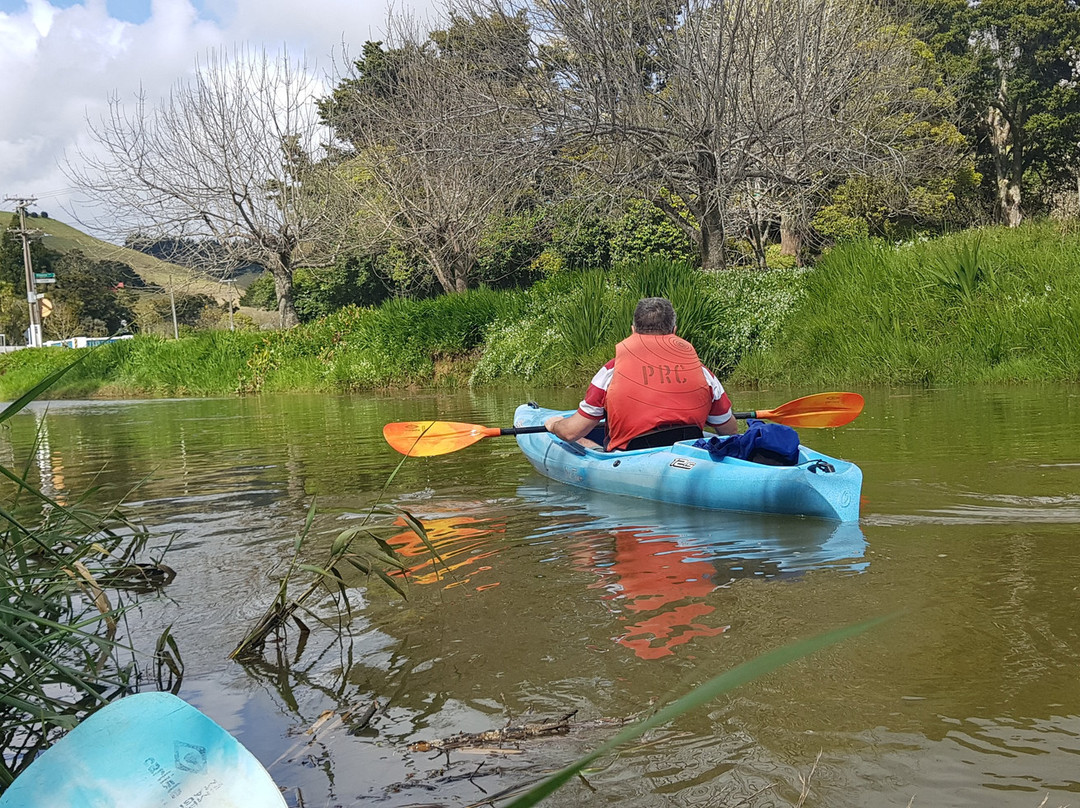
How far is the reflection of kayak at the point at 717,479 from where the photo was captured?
17.4 feet

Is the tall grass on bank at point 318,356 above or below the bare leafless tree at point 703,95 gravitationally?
below

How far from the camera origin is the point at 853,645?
10.9 feet

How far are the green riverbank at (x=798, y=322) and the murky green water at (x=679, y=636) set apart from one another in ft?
17.6

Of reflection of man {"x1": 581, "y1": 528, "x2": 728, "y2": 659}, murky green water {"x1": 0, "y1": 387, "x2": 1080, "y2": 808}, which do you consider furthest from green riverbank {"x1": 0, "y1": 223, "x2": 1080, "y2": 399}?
reflection of man {"x1": 581, "y1": 528, "x2": 728, "y2": 659}

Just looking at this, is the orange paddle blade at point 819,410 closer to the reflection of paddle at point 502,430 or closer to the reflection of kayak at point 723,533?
the reflection of paddle at point 502,430

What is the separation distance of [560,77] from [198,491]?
10575 millimetres

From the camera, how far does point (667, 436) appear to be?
6.59 metres

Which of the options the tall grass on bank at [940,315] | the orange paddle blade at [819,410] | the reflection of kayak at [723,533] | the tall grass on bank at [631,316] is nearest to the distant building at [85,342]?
the reflection of kayak at [723,533]

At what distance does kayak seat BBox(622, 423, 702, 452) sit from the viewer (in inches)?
258

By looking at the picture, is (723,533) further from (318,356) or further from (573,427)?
(318,356)

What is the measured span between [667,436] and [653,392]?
333 millimetres

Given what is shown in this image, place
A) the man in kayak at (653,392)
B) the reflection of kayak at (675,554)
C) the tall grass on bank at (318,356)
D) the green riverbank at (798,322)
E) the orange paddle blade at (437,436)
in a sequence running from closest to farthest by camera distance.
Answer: the reflection of kayak at (675,554) → the man in kayak at (653,392) → the orange paddle blade at (437,436) → the green riverbank at (798,322) → the tall grass on bank at (318,356)

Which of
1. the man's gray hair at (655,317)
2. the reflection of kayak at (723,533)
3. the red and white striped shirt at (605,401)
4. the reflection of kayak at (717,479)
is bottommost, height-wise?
the reflection of kayak at (723,533)

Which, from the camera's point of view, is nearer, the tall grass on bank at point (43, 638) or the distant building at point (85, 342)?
the tall grass on bank at point (43, 638)
